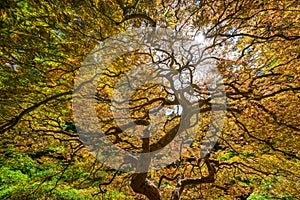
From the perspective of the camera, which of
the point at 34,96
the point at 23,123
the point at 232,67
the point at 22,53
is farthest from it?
the point at 23,123

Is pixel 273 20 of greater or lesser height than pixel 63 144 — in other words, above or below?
above

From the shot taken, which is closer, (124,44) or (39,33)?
(39,33)

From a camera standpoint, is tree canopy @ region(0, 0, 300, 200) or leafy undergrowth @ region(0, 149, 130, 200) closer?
tree canopy @ region(0, 0, 300, 200)

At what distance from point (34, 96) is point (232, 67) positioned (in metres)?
3.11

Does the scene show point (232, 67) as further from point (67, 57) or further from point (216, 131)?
point (67, 57)

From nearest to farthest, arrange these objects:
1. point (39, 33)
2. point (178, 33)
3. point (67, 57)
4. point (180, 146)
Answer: point (39, 33)
point (67, 57)
point (178, 33)
point (180, 146)

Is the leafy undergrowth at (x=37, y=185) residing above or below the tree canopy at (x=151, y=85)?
below

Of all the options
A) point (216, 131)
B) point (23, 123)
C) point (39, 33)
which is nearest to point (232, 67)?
point (216, 131)

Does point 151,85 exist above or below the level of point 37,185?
above

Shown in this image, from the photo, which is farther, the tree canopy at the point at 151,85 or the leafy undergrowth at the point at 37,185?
the leafy undergrowth at the point at 37,185

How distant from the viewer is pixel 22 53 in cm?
197

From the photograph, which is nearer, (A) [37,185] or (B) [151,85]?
(B) [151,85]

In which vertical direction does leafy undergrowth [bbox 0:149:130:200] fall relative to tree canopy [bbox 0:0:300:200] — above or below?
below

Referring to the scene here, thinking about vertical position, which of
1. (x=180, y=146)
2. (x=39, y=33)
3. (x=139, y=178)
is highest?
(x=39, y=33)
